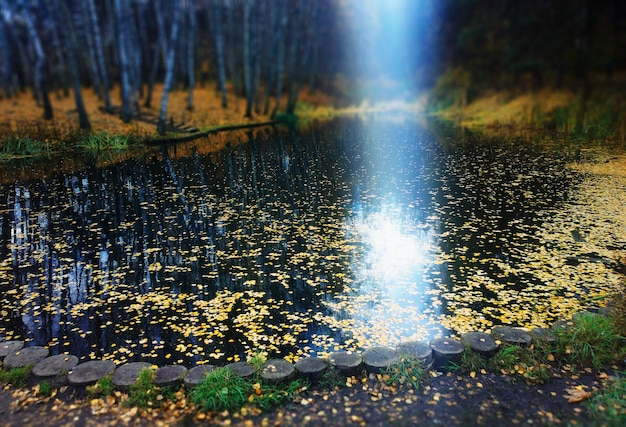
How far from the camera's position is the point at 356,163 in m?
13.6

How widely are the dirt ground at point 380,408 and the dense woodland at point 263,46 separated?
50.6 feet

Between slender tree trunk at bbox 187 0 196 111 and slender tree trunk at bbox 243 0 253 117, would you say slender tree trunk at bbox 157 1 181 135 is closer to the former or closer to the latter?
slender tree trunk at bbox 187 0 196 111

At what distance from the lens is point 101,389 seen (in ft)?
12.2

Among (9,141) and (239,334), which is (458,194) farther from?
(9,141)

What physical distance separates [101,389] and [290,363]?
1565 millimetres

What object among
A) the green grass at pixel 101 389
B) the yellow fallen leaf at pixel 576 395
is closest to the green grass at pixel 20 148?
the green grass at pixel 101 389

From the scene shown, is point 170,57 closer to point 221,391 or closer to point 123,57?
point 123,57

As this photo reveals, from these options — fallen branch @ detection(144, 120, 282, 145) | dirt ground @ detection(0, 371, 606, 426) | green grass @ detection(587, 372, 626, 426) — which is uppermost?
fallen branch @ detection(144, 120, 282, 145)

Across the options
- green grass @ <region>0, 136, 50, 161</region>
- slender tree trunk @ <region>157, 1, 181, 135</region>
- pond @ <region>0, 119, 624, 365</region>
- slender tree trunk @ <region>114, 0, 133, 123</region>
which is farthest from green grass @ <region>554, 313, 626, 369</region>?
slender tree trunk @ <region>114, 0, 133, 123</region>

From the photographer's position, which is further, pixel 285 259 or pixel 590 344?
pixel 285 259

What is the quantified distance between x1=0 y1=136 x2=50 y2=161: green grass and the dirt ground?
12643mm

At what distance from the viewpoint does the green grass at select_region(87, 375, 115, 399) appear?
3.69 meters

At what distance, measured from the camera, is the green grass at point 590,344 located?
4.01 meters

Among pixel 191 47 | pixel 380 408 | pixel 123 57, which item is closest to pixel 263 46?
pixel 191 47
